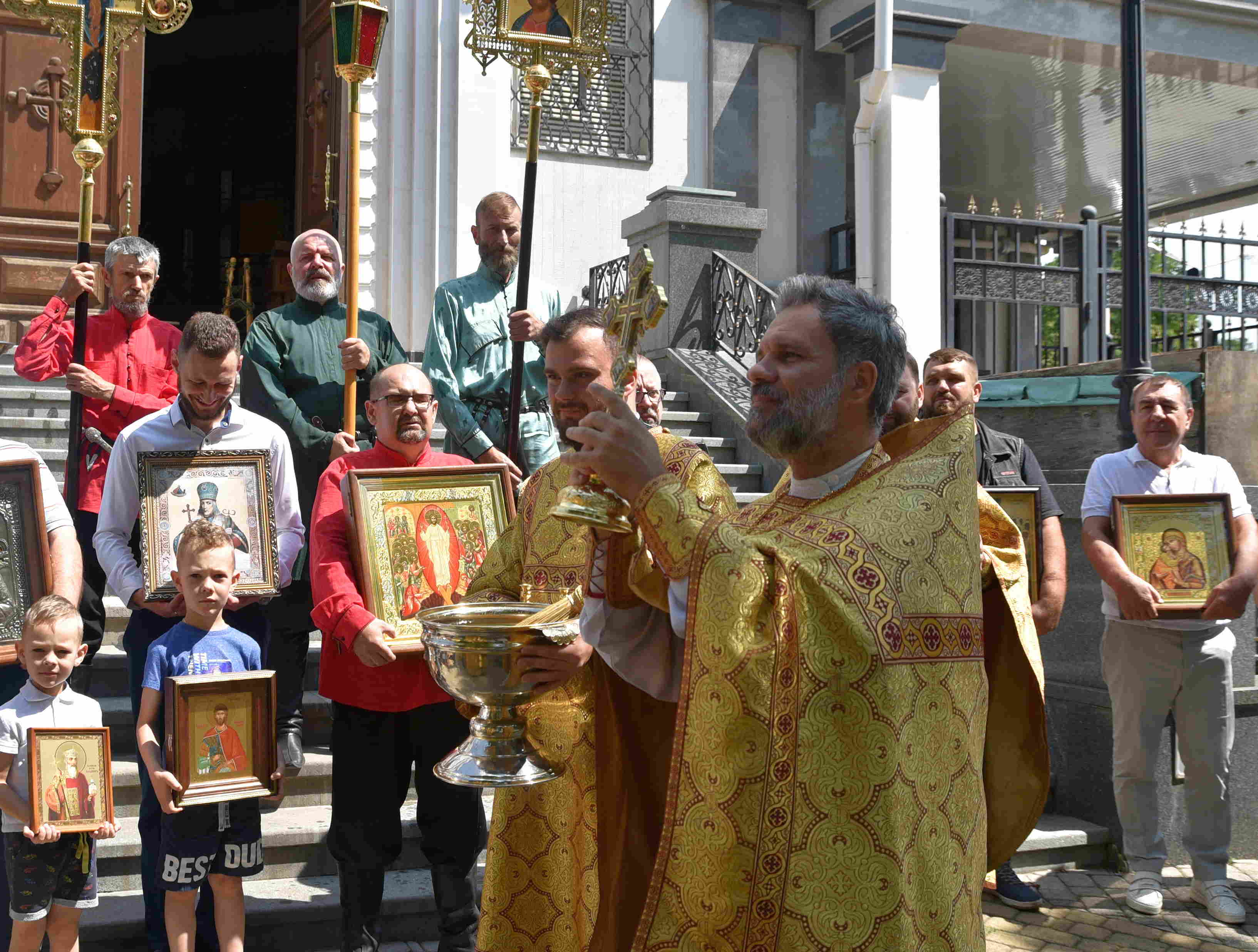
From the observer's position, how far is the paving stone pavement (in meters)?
5.22

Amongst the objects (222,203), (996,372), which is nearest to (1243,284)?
(996,372)

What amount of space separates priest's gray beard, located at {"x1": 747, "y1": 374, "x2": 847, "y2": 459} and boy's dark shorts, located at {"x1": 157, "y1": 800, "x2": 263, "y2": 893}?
2.29 meters

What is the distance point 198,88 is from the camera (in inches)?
709

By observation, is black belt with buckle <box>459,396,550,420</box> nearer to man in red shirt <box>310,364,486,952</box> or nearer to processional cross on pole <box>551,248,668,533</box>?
man in red shirt <box>310,364,486,952</box>

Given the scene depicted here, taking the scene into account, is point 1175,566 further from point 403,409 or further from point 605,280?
point 605,280

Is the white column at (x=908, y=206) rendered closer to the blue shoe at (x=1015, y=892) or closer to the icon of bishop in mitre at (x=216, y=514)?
the blue shoe at (x=1015, y=892)

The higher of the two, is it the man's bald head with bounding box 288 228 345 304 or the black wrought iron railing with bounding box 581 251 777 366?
the black wrought iron railing with bounding box 581 251 777 366

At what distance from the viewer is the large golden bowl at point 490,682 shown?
2.55 m

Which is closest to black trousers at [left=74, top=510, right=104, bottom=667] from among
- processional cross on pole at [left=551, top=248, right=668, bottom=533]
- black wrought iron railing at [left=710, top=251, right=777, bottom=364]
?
processional cross on pole at [left=551, top=248, right=668, bottom=533]

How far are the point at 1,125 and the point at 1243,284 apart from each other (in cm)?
1026

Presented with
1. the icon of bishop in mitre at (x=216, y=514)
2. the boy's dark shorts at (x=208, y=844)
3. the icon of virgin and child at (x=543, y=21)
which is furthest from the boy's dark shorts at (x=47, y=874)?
the icon of virgin and child at (x=543, y=21)

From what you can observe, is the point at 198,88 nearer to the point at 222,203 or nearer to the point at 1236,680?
the point at 222,203

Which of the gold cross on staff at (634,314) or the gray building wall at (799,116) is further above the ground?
the gray building wall at (799,116)

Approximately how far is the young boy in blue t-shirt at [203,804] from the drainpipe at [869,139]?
29.1 feet
